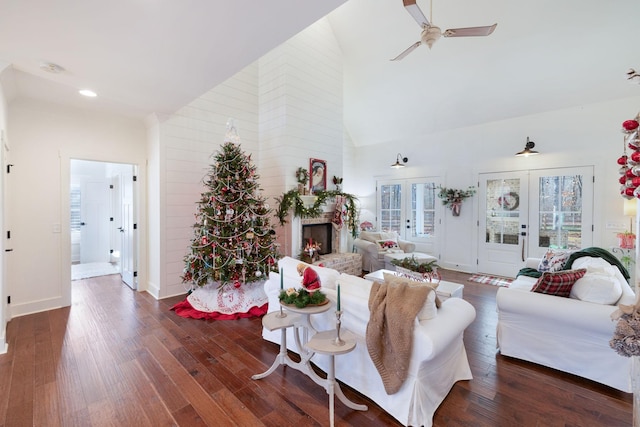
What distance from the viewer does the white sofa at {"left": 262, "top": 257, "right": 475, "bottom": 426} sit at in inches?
68.7

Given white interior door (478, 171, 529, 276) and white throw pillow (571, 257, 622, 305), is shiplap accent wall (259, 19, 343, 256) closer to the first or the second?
white interior door (478, 171, 529, 276)

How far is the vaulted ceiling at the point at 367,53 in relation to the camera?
194 cm

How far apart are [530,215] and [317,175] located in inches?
157

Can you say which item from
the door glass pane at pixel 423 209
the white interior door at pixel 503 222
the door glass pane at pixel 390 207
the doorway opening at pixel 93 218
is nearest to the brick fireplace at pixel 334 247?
the door glass pane at pixel 390 207

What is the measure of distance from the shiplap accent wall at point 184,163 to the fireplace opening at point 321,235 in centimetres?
197

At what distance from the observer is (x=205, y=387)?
7.09ft

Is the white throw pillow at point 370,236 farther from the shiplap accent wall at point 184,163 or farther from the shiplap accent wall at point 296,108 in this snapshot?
the shiplap accent wall at point 184,163

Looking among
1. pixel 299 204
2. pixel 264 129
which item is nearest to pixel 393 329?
pixel 299 204

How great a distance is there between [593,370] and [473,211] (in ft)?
12.7

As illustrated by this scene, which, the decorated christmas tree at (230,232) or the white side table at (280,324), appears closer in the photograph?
the white side table at (280,324)

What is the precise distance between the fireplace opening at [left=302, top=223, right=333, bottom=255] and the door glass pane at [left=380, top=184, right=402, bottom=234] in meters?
2.10

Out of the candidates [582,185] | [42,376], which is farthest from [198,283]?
[582,185]

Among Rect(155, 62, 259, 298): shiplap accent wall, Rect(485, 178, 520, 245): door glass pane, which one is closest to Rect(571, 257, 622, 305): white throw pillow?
Rect(485, 178, 520, 245): door glass pane

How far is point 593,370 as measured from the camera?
220 cm
